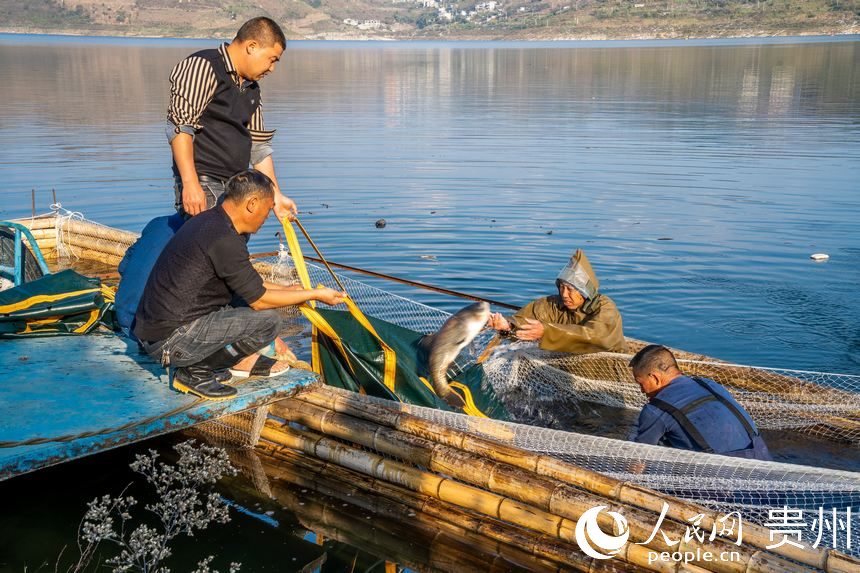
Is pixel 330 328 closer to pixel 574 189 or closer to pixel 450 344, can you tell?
pixel 450 344

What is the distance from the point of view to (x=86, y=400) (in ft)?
16.2

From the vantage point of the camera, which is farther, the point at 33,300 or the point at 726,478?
the point at 33,300

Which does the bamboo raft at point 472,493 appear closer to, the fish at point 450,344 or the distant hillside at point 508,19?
the fish at point 450,344

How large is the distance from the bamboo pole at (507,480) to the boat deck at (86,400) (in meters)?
0.35

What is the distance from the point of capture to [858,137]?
23.5 meters

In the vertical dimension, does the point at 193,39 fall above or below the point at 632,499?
above

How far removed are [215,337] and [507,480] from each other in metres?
1.95

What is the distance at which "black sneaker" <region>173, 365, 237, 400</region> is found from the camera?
500 cm

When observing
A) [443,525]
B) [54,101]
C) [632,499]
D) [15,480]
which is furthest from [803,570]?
[54,101]

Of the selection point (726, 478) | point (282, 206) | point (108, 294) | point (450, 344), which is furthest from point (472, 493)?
point (108, 294)

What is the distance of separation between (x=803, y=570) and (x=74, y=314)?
17.5 ft

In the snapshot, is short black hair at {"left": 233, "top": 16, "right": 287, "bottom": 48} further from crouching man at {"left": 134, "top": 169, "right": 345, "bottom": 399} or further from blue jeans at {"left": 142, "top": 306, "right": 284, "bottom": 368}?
blue jeans at {"left": 142, "top": 306, "right": 284, "bottom": 368}

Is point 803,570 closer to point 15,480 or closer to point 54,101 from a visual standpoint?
point 15,480

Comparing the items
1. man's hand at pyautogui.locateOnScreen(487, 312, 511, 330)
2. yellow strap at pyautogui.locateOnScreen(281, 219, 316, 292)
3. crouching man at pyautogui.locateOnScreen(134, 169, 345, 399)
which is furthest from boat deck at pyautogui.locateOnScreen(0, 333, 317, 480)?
man's hand at pyautogui.locateOnScreen(487, 312, 511, 330)
